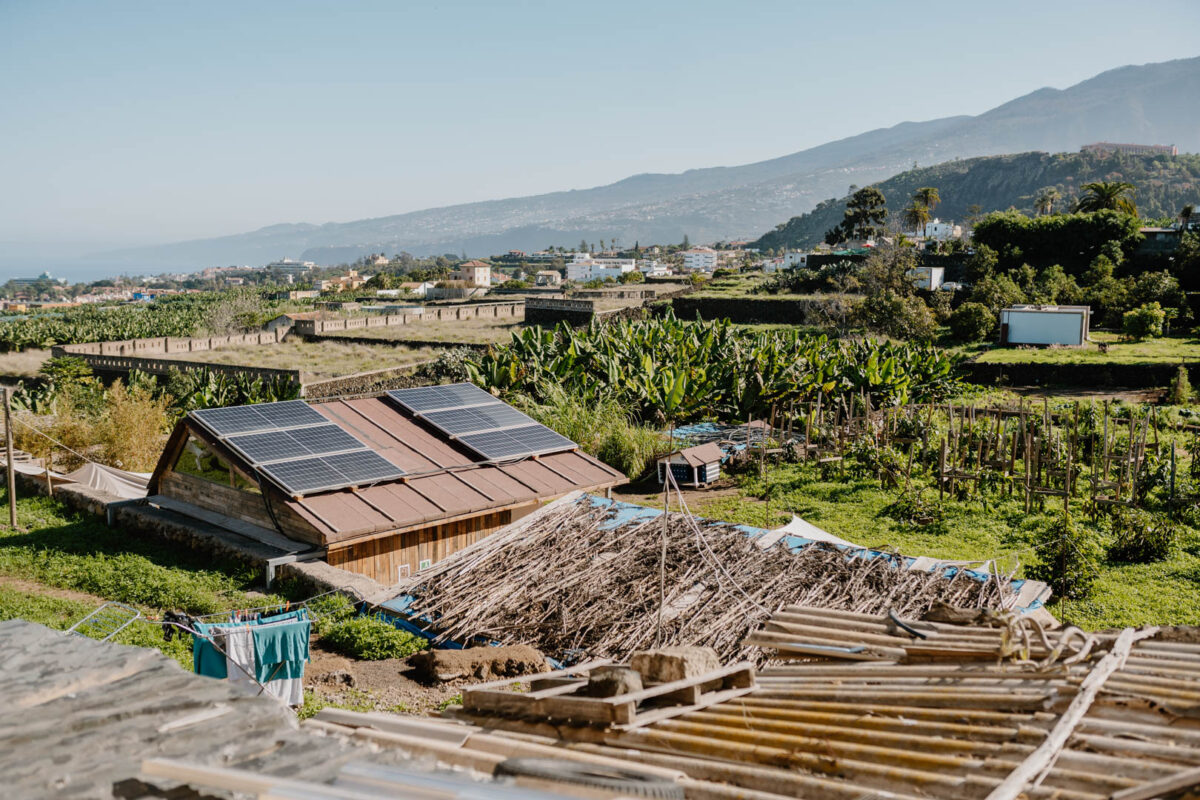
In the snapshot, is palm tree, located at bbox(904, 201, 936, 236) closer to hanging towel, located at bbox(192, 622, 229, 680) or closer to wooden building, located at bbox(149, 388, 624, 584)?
wooden building, located at bbox(149, 388, 624, 584)

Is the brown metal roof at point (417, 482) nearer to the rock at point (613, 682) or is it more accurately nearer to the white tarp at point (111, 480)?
the white tarp at point (111, 480)

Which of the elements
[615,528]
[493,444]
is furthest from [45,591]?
[615,528]

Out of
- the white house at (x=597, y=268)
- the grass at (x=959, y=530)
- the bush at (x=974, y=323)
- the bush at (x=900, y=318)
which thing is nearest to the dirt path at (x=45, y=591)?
the grass at (x=959, y=530)

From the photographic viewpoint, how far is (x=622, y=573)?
36.3 ft

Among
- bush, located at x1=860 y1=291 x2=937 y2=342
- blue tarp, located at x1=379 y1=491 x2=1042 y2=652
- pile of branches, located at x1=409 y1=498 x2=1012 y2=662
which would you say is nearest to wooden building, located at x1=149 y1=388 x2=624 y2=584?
blue tarp, located at x1=379 y1=491 x2=1042 y2=652

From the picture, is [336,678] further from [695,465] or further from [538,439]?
[695,465]

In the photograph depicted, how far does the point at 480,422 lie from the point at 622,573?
5.23m

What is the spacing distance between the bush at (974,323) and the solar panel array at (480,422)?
27.9 meters

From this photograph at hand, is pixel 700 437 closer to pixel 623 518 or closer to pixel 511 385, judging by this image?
pixel 511 385

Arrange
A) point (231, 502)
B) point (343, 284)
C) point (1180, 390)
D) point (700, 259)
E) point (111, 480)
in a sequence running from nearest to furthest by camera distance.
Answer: point (231, 502)
point (111, 480)
point (1180, 390)
point (343, 284)
point (700, 259)

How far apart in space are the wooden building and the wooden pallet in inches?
303

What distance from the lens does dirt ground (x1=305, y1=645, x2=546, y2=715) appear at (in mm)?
8836

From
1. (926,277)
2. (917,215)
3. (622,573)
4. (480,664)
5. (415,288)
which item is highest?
(917,215)

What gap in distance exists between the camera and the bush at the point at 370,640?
10188 mm
